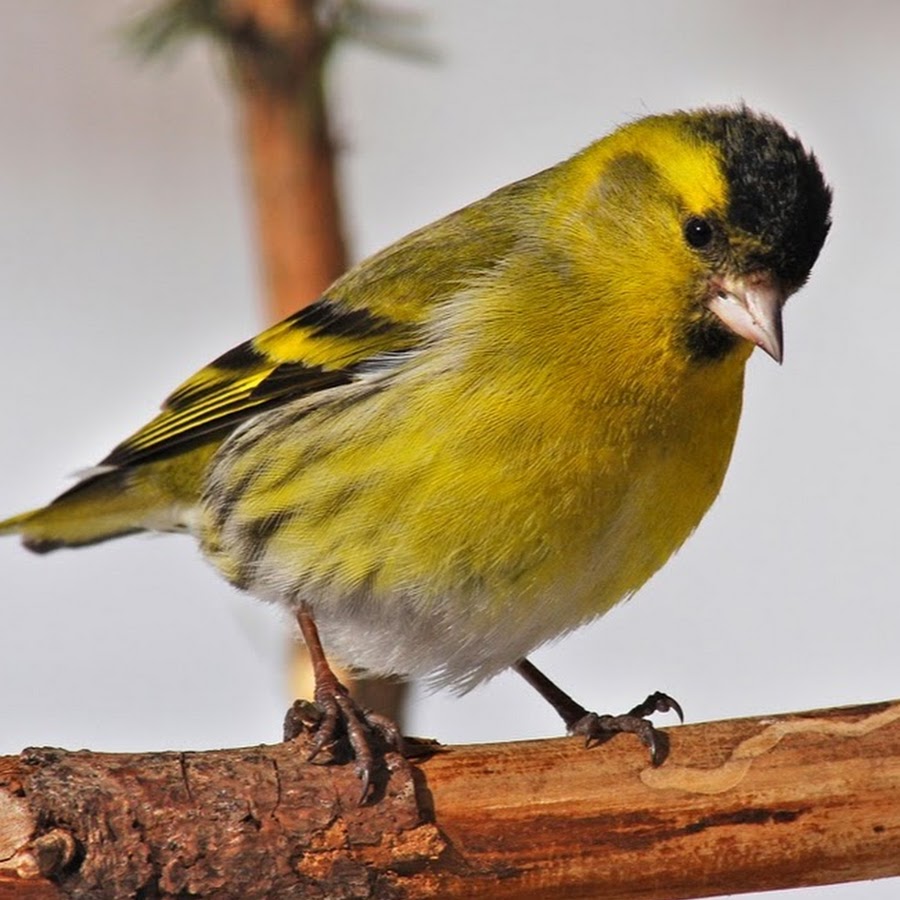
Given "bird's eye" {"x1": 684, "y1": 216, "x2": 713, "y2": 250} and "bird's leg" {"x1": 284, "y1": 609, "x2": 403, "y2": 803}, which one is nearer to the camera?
"bird's leg" {"x1": 284, "y1": 609, "x2": 403, "y2": 803}

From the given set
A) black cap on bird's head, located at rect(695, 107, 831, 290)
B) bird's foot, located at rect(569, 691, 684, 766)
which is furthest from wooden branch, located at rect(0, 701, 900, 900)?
black cap on bird's head, located at rect(695, 107, 831, 290)

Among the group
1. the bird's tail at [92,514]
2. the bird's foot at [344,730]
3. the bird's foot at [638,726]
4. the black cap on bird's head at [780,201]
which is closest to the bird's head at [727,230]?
the black cap on bird's head at [780,201]

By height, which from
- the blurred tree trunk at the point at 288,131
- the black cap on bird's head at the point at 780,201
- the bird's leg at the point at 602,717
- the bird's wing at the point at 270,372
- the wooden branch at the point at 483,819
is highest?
the blurred tree trunk at the point at 288,131

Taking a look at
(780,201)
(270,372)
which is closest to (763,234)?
(780,201)

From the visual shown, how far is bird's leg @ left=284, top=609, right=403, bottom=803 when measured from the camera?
2578mm

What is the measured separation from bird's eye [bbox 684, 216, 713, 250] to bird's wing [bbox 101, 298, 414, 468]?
22.2 inches

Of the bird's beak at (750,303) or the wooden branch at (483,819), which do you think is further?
the bird's beak at (750,303)

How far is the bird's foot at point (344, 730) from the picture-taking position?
2.57 metres

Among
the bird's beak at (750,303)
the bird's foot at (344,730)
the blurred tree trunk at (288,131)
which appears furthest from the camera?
the blurred tree trunk at (288,131)

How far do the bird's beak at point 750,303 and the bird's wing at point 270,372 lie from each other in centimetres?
61

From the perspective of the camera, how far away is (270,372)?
3363 mm

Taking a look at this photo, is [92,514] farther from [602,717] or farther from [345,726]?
[602,717]

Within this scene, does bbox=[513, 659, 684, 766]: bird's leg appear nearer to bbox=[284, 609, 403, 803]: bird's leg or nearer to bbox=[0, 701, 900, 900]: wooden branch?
bbox=[0, 701, 900, 900]: wooden branch

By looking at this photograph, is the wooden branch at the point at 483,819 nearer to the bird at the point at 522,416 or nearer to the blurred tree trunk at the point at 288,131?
the bird at the point at 522,416
